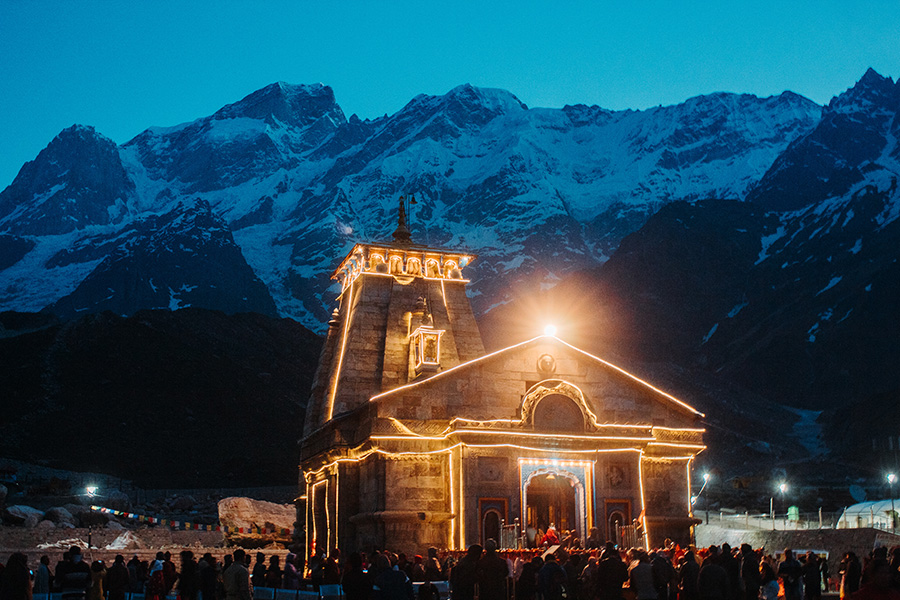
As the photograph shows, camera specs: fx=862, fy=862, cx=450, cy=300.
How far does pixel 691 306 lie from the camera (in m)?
172

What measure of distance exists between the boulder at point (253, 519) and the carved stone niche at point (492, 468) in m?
17.8

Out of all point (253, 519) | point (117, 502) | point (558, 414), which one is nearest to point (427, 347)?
point (558, 414)

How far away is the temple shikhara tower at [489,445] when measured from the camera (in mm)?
25750

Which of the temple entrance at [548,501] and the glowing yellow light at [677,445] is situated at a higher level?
the glowing yellow light at [677,445]

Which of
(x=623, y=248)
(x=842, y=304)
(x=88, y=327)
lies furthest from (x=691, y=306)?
(x=88, y=327)

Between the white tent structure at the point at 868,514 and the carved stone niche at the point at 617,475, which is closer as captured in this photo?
the carved stone niche at the point at 617,475

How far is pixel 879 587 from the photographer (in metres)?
7.52

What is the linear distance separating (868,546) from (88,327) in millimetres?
94789

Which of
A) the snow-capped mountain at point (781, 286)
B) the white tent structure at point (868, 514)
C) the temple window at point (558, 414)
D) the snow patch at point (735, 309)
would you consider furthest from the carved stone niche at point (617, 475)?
the snow patch at point (735, 309)

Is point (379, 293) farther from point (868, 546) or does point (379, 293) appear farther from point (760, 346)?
point (760, 346)

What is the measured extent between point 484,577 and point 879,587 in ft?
20.3

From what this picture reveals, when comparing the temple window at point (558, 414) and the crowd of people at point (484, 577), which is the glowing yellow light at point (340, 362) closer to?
the temple window at point (558, 414)

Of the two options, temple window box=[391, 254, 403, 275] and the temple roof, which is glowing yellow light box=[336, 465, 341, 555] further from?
temple window box=[391, 254, 403, 275]

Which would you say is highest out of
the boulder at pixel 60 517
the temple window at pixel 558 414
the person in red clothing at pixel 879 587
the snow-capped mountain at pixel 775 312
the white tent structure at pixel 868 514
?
the snow-capped mountain at pixel 775 312
